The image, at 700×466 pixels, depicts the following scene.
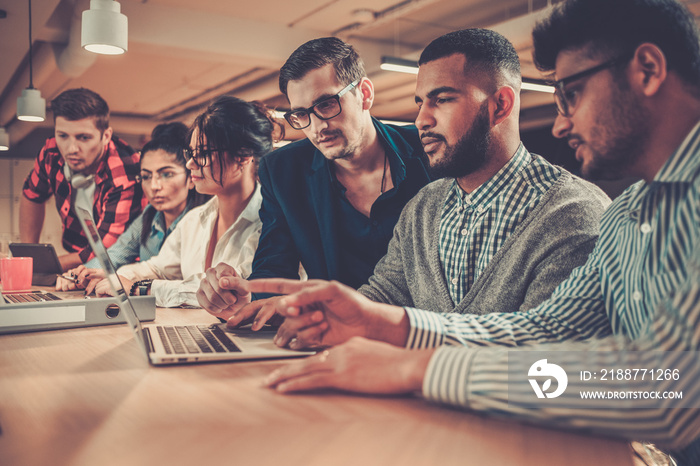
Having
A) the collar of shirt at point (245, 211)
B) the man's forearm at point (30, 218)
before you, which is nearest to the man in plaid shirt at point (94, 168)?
the man's forearm at point (30, 218)

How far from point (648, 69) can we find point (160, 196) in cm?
241

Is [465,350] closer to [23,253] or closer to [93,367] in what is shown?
[93,367]

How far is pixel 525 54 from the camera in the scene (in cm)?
625

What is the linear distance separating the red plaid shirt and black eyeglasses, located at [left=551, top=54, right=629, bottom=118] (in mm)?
2691

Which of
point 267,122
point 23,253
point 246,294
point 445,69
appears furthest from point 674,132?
point 23,253

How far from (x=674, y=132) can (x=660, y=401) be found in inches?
19.2

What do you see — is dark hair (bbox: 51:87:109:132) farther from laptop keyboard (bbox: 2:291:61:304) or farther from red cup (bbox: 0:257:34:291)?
laptop keyboard (bbox: 2:291:61:304)

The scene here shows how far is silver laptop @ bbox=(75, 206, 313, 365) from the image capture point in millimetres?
980

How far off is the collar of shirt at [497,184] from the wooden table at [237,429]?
78cm

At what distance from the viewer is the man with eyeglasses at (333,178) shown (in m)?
1.97

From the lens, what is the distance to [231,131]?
2.31 metres

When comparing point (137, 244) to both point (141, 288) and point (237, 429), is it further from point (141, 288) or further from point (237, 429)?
point (237, 429)

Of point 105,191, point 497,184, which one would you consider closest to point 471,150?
point 497,184

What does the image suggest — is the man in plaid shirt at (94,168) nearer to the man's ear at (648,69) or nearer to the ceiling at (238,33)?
the ceiling at (238,33)
